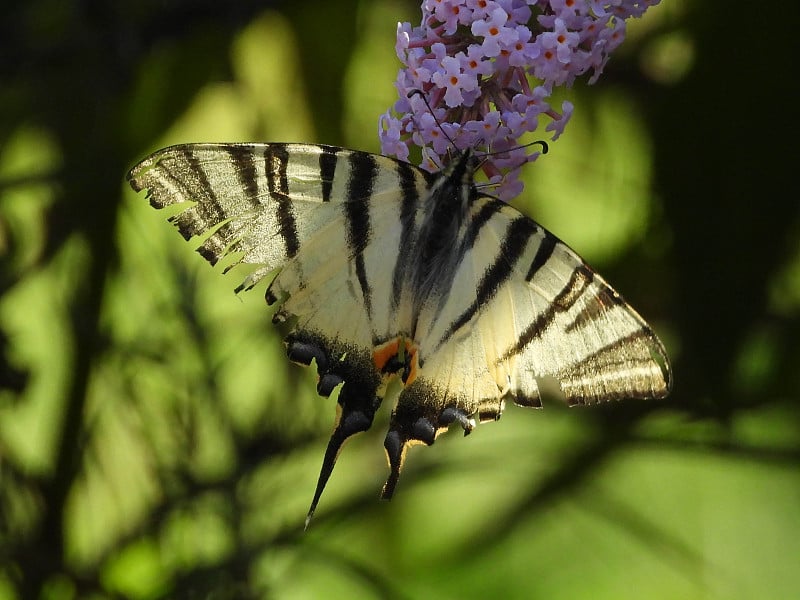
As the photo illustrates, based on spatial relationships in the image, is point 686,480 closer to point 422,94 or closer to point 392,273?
point 392,273

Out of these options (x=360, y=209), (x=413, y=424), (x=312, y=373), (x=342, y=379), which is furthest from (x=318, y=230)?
(x=312, y=373)

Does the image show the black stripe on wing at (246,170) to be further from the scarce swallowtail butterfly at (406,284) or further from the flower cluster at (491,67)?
the flower cluster at (491,67)

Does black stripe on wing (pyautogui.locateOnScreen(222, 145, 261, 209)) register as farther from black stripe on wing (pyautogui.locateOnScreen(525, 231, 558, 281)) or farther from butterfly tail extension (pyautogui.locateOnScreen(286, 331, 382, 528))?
black stripe on wing (pyautogui.locateOnScreen(525, 231, 558, 281))

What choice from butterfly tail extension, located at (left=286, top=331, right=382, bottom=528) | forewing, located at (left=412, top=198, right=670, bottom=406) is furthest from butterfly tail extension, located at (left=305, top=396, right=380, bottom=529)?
forewing, located at (left=412, top=198, right=670, bottom=406)

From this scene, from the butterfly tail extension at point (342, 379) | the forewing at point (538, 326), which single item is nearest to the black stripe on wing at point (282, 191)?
the butterfly tail extension at point (342, 379)

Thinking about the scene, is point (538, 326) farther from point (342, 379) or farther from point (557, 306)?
point (342, 379)

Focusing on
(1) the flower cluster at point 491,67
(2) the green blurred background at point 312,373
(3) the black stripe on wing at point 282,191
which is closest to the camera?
(1) the flower cluster at point 491,67
